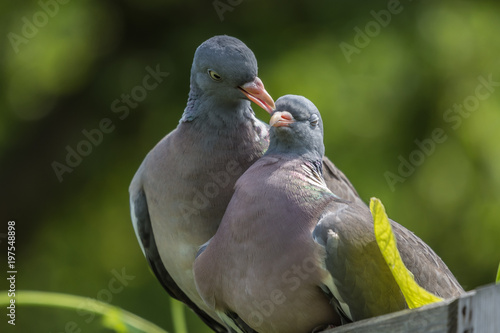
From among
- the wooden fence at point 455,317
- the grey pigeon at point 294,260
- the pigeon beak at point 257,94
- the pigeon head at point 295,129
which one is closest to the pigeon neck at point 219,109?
the pigeon beak at point 257,94

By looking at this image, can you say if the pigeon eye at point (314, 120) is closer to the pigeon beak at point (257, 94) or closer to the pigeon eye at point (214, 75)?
the pigeon beak at point (257, 94)

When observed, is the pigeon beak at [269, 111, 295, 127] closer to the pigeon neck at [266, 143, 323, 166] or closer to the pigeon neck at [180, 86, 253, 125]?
the pigeon neck at [266, 143, 323, 166]

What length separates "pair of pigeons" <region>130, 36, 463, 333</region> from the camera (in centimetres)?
261

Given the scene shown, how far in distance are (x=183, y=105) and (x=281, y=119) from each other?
7.67 feet

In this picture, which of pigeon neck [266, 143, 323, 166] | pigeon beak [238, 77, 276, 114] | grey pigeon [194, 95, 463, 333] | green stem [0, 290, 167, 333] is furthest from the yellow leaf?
green stem [0, 290, 167, 333]

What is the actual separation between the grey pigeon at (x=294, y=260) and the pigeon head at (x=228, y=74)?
12.0 inches

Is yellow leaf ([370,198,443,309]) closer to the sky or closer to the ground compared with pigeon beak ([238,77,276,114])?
closer to the ground

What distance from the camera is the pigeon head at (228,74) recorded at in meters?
3.10

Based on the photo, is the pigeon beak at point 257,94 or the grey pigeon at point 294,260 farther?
the pigeon beak at point 257,94

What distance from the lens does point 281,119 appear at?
285 centimetres

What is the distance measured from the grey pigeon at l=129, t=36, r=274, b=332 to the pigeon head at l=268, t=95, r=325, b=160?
188 millimetres

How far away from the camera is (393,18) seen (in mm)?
4930

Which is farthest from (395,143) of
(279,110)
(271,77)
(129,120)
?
(279,110)

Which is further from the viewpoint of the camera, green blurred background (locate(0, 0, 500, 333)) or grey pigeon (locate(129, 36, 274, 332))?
green blurred background (locate(0, 0, 500, 333))
